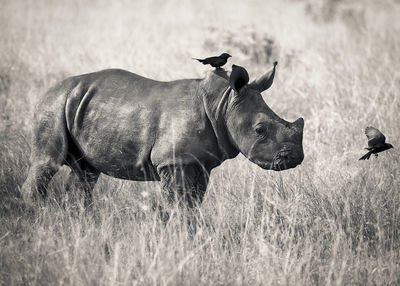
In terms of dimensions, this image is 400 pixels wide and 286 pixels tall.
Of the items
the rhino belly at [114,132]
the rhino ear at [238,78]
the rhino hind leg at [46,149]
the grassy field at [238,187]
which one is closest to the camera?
the grassy field at [238,187]

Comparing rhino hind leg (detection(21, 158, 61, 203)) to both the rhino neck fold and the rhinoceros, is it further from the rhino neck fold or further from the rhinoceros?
the rhino neck fold

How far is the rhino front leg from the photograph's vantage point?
15.8 feet

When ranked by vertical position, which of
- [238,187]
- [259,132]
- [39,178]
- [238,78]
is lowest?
[238,187]

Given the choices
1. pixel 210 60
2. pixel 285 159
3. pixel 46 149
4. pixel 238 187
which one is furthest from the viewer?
pixel 238 187

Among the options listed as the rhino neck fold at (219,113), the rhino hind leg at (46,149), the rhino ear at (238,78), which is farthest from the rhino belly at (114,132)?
the rhino ear at (238,78)

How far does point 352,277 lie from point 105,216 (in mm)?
2079

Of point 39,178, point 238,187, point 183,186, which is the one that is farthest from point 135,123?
point 238,187

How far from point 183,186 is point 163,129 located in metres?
0.46

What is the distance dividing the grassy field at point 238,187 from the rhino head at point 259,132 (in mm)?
353

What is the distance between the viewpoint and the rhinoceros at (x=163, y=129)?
4777 millimetres

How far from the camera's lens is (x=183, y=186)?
4766 millimetres

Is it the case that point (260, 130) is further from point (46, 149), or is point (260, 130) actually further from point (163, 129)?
point (46, 149)

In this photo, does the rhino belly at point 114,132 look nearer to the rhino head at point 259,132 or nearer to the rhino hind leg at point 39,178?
the rhino hind leg at point 39,178

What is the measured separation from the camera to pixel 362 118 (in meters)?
7.87
